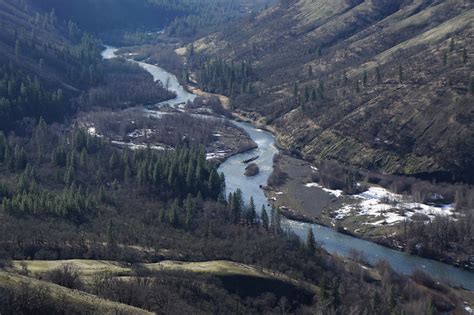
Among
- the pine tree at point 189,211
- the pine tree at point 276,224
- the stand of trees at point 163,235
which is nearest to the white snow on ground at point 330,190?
the stand of trees at point 163,235

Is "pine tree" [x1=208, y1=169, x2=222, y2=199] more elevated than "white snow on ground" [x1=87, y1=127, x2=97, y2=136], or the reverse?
"white snow on ground" [x1=87, y1=127, x2=97, y2=136]

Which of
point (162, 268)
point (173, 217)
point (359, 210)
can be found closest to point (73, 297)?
point (162, 268)

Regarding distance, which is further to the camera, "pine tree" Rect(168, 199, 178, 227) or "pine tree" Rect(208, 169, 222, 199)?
"pine tree" Rect(208, 169, 222, 199)

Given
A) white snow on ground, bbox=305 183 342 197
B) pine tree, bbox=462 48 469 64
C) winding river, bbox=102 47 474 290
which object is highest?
pine tree, bbox=462 48 469 64

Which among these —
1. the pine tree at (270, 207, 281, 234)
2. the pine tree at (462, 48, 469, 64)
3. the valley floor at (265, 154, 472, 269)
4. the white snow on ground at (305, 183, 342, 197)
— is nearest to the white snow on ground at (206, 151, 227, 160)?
the valley floor at (265, 154, 472, 269)

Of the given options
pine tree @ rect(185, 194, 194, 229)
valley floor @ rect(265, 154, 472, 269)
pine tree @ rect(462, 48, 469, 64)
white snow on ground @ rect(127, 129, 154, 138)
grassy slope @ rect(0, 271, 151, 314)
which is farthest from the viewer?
white snow on ground @ rect(127, 129, 154, 138)

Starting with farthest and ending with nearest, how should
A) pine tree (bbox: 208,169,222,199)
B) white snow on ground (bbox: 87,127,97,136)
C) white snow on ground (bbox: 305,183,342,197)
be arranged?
white snow on ground (bbox: 87,127,97,136) < white snow on ground (bbox: 305,183,342,197) < pine tree (bbox: 208,169,222,199)

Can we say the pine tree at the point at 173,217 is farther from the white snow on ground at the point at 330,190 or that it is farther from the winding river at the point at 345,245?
the white snow on ground at the point at 330,190

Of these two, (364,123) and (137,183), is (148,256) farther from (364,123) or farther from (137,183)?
(364,123)

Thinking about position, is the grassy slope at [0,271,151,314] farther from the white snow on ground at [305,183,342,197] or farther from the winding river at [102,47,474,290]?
the white snow on ground at [305,183,342,197]
